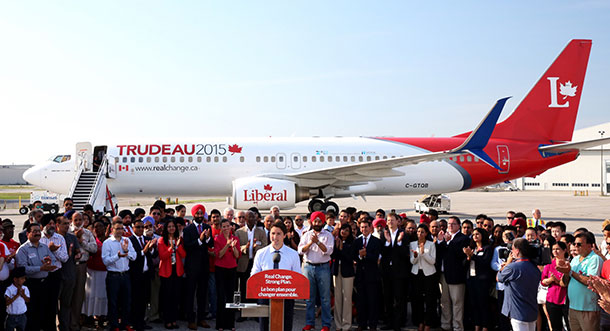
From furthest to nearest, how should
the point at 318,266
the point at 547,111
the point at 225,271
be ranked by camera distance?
the point at 547,111
the point at 225,271
the point at 318,266

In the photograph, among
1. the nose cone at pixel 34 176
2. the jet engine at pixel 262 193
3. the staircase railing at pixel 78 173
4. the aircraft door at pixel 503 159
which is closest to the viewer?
the staircase railing at pixel 78 173

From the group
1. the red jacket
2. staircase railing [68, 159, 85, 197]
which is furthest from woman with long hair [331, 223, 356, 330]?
staircase railing [68, 159, 85, 197]

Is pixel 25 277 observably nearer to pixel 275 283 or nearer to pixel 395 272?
pixel 275 283

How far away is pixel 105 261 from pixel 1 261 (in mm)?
1247

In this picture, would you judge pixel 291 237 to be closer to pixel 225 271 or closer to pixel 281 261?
pixel 225 271

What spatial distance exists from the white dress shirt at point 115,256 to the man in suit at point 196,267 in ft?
2.54

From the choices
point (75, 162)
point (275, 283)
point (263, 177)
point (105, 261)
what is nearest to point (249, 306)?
point (275, 283)

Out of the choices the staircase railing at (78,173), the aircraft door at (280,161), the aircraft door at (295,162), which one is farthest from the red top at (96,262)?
the aircraft door at (295,162)

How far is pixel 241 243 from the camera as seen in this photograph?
25.7 feet

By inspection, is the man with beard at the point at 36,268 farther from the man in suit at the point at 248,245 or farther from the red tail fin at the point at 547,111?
the red tail fin at the point at 547,111

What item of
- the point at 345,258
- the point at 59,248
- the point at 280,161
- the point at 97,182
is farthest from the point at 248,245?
the point at 280,161

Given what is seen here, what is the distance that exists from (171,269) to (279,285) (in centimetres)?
312

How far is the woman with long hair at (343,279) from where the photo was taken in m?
7.11

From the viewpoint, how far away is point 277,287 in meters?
4.73
